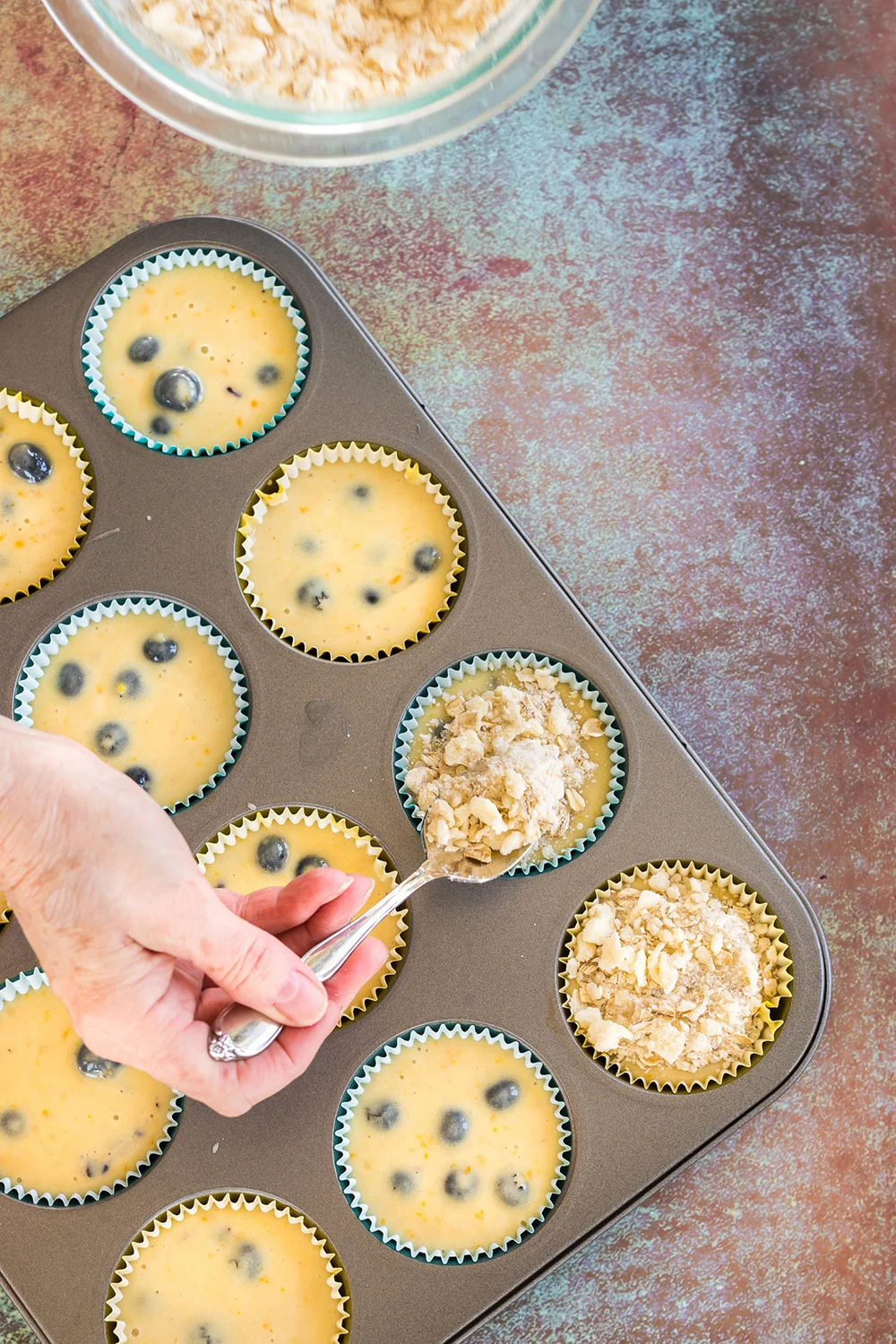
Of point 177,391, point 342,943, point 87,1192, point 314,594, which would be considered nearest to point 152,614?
point 314,594

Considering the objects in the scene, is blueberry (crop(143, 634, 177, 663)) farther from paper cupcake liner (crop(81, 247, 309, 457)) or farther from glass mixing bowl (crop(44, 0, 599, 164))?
glass mixing bowl (crop(44, 0, 599, 164))

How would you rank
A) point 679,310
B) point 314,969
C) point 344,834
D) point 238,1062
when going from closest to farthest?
point 238,1062 < point 314,969 < point 344,834 < point 679,310

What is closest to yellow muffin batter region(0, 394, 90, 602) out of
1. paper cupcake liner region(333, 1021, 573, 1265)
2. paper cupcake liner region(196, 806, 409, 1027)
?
paper cupcake liner region(196, 806, 409, 1027)

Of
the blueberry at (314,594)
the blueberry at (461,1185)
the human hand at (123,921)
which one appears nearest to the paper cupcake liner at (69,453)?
the blueberry at (314,594)

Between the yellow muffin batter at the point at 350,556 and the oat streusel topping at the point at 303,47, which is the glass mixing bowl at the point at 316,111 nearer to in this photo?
the oat streusel topping at the point at 303,47

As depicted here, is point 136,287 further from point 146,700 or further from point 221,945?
point 221,945

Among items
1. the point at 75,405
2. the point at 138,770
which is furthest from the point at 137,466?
the point at 138,770
